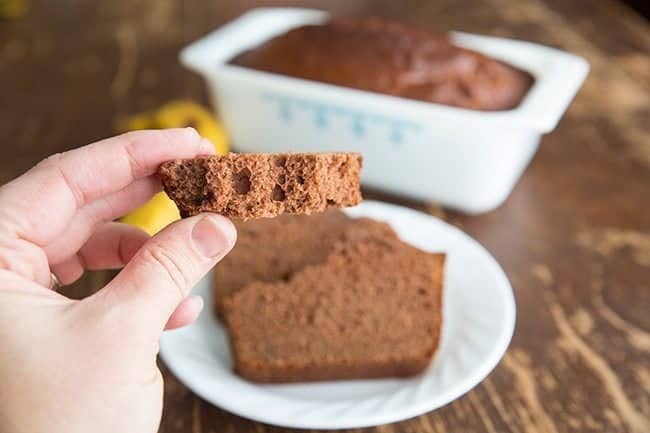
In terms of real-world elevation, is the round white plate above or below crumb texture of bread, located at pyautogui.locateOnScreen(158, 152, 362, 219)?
below

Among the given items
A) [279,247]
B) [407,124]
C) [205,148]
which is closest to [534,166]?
[407,124]

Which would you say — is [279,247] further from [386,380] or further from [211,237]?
[211,237]

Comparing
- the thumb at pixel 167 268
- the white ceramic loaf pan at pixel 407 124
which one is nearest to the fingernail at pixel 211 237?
the thumb at pixel 167 268

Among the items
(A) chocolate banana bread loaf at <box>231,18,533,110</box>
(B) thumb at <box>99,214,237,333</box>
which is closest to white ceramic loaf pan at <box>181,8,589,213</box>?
(A) chocolate banana bread loaf at <box>231,18,533,110</box>

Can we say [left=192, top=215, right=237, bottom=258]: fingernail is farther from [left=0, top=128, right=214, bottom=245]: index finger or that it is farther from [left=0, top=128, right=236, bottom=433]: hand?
[left=0, top=128, right=214, bottom=245]: index finger

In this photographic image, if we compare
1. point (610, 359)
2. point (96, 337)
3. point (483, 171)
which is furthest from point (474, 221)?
point (96, 337)

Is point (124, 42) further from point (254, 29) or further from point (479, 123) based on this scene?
point (479, 123)
